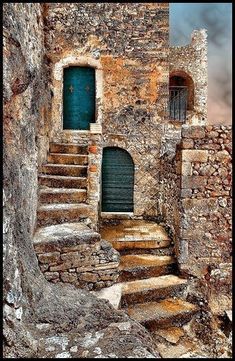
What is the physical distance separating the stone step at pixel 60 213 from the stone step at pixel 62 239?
13.7 inches

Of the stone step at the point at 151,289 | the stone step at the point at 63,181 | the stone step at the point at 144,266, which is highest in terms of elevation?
the stone step at the point at 63,181

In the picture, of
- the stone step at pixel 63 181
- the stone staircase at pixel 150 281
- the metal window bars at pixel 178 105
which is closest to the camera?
the stone staircase at pixel 150 281

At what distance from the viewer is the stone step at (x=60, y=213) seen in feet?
15.4

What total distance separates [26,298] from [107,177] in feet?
19.7

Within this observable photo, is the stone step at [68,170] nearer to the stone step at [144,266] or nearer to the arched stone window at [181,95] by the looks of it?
the stone step at [144,266]

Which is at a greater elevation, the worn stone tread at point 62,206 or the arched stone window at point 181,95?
the arched stone window at point 181,95

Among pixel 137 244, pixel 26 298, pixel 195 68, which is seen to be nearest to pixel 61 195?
pixel 137 244

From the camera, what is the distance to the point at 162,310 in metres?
4.44

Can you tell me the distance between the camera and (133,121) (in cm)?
822

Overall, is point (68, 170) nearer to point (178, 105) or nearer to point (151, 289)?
point (151, 289)

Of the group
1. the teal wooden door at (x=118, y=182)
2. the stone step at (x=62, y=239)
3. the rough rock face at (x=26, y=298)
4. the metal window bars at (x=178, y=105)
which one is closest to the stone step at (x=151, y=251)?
the stone step at (x=62, y=239)

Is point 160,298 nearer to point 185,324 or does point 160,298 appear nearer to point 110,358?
point 185,324

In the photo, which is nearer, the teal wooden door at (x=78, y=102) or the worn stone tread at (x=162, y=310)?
the worn stone tread at (x=162, y=310)

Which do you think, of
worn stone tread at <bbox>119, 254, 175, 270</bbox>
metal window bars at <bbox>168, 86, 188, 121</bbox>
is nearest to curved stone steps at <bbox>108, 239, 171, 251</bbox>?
worn stone tread at <bbox>119, 254, 175, 270</bbox>
